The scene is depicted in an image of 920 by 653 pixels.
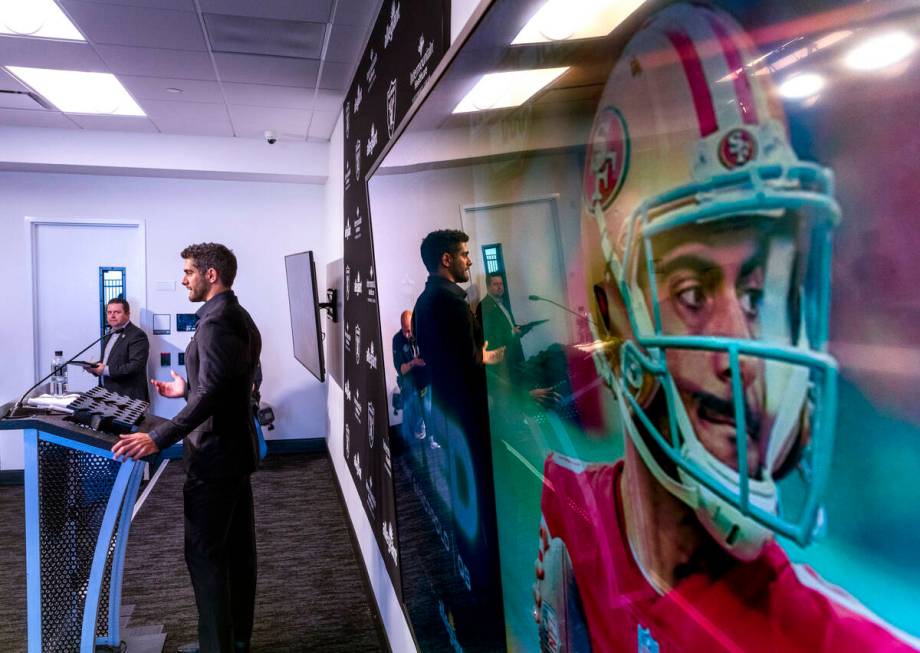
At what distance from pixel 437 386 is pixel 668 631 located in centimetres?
75

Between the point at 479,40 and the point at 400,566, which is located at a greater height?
the point at 479,40

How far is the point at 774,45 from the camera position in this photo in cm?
32

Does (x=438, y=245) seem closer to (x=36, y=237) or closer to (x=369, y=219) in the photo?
(x=369, y=219)

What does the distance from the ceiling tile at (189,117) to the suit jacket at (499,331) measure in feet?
12.8

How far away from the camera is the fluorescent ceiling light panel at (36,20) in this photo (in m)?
2.66

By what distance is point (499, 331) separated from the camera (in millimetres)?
799

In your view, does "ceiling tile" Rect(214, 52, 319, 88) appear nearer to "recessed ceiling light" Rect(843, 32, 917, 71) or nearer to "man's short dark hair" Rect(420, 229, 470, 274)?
"man's short dark hair" Rect(420, 229, 470, 274)

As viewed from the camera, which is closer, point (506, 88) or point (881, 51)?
point (881, 51)

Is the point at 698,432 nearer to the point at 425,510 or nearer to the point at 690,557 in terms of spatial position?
the point at 690,557

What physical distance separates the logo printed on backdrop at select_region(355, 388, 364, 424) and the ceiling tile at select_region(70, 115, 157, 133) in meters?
3.01

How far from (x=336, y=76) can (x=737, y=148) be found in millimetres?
3511

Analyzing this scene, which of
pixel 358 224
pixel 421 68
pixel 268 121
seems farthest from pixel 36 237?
pixel 421 68

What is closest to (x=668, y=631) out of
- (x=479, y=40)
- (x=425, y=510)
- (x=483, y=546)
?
(x=483, y=546)

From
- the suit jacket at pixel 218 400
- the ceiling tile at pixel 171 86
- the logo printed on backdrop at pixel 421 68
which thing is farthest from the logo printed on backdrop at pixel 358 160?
the ceiling tile at pixel 171 86
